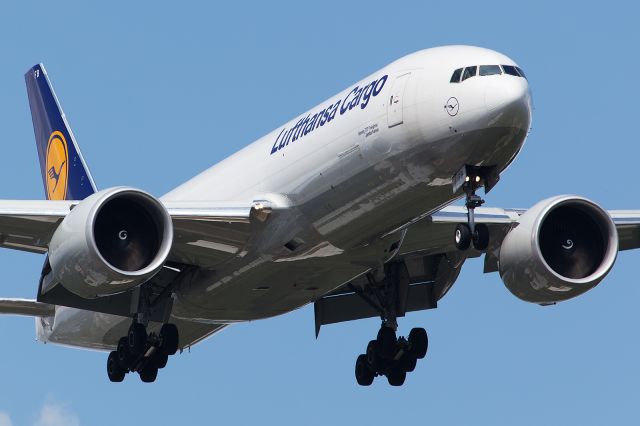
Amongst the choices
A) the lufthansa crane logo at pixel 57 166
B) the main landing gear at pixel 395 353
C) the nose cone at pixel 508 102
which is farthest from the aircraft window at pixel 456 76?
the lufthansa crane logo at pixel 57 166

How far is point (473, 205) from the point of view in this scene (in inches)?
1068

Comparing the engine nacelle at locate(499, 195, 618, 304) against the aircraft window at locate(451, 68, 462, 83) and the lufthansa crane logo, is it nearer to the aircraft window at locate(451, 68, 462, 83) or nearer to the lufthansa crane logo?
the aircraft window at locate(451, 68, 462, 83)

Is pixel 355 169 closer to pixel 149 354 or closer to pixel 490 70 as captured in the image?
pixel 490 70

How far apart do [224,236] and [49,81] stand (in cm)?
1458

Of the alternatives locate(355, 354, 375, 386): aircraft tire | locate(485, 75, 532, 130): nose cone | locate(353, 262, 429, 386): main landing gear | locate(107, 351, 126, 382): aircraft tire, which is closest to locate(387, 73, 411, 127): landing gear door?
locate(485, 75, 532, 130): nose cone

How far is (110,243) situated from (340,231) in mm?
4316

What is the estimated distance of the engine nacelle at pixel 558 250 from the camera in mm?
30078

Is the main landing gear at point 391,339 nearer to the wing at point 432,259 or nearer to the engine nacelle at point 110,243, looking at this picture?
the wing at point 432,259

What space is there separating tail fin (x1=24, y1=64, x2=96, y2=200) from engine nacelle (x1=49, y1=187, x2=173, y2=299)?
855 centimetres

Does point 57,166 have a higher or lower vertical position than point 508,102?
higher

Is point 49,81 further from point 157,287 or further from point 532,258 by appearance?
point 532,258

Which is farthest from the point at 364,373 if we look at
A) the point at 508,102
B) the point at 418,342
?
the point at 508,102

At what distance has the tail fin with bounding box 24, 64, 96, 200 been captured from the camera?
126 ft

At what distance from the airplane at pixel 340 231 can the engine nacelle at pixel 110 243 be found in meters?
0.03
